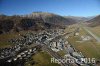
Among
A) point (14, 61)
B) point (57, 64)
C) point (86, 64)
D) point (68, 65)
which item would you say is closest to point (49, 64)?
point (57, 64)

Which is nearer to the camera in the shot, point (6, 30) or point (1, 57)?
point (1, 57)

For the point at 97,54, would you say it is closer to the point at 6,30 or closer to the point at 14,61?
the point at 14,61

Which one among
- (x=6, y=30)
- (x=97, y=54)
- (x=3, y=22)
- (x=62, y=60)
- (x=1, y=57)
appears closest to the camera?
(x=62, y=60)

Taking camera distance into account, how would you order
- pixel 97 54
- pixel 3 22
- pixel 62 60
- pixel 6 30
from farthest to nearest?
1. pixel 3 22
2. pixel 6 30
3. pixel 97 54
4. pixel 62 60

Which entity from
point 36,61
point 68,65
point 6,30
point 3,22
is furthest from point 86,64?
point 3,22

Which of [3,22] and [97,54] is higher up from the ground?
[3,22]

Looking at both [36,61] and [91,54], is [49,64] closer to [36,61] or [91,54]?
[36,61]

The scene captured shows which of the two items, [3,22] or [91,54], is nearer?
[91,54]

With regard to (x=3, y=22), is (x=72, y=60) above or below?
below

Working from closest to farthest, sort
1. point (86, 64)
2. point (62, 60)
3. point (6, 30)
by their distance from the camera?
1. point (86, 64)
2. point (62, 60)
3. point (6, 30)
